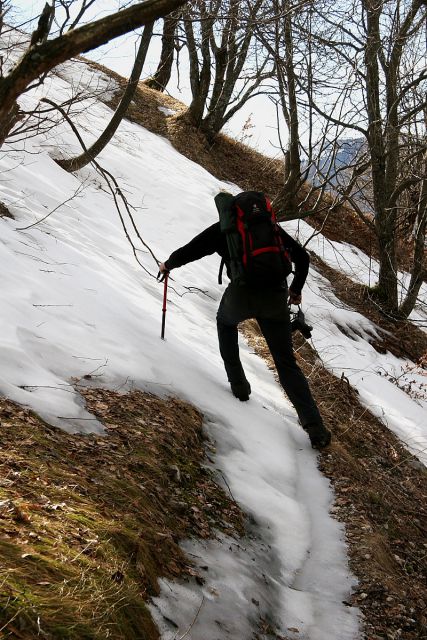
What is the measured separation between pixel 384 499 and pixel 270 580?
2034mm

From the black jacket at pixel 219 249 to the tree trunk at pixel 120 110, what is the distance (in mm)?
5514

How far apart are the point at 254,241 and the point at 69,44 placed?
2.74 metres

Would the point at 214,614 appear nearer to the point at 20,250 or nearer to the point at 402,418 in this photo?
the point at 20,250

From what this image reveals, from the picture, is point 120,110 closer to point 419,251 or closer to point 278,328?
A: point 419,251

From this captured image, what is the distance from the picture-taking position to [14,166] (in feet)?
34.6

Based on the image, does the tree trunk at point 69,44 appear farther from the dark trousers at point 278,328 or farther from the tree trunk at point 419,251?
the tree trunk at point 419,251

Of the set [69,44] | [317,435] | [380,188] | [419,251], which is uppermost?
[380,188]

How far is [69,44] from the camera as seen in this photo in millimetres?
2471

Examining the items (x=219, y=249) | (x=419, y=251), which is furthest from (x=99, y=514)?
(x=419, y=251)

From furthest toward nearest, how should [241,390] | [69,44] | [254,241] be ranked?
[241,390] < [254,241] < [69,44]

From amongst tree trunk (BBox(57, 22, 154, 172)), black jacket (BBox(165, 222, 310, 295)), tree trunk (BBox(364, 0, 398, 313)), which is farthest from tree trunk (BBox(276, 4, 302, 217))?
black jacket (BBox(165, 222, 310, 295))

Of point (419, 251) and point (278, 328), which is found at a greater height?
point (419, 251)

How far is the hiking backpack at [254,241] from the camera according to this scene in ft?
16.4

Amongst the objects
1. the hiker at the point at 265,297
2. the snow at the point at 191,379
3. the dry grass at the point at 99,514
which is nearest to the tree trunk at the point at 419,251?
the snow at the point at 191,379
